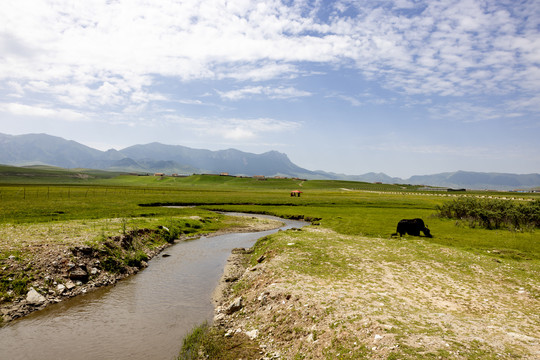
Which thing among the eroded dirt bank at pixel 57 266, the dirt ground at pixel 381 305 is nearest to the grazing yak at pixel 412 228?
the dirt ground at pixel 381 305

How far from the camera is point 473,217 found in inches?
1902

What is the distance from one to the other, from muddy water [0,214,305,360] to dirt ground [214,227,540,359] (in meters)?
2.32

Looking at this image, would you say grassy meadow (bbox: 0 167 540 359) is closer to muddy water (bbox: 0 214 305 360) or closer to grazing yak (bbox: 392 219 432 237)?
muddy water (bbox: 0 214 305 360)

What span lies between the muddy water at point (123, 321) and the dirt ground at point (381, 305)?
2.32 meters

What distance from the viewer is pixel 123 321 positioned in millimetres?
16062

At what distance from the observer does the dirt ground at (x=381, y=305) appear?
33.7 feet

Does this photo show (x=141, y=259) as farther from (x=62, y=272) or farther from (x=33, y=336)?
(x=33, y=336)

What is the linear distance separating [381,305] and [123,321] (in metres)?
14.6

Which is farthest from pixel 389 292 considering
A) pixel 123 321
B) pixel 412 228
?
pixel 412 228

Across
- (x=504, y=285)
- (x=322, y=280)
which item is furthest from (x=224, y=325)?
(x=504, y=285)

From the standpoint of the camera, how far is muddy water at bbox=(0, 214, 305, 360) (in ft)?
43.1

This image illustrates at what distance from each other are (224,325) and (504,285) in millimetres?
18568

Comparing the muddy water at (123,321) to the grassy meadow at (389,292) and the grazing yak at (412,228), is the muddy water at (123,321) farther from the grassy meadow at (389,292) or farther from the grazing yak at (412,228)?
the grazing yak at (412,228)

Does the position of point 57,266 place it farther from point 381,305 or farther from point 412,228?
point 412,228
